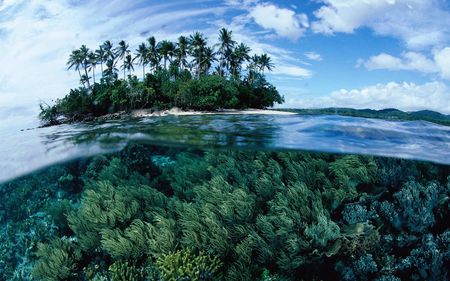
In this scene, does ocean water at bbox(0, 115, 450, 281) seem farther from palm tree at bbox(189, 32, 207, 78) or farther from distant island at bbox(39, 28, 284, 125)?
palm tree at bbox(189, 32, 207, 78)

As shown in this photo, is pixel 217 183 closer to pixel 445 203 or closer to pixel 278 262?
pixel 278 262

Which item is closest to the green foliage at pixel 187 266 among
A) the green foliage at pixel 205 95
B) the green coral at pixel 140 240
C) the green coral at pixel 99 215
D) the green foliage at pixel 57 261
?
the green coral at pixel 140 240

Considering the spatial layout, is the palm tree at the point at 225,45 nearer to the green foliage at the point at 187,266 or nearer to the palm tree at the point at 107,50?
the palm tree at the point at 107,50

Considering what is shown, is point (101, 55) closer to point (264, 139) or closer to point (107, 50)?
point (107, 50)

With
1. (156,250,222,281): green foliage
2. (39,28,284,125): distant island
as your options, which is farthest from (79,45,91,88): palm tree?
(156,250,222,281): green foliage

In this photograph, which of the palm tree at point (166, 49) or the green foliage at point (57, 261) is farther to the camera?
the palm tree at point (166, 49)

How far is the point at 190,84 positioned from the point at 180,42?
2381 centimetres

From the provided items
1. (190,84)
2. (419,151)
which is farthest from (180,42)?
(419,151)

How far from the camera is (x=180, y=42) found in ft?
192

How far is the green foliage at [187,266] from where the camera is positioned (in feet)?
23.3

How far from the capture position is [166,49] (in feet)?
191

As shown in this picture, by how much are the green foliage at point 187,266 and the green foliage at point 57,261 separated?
2.34m

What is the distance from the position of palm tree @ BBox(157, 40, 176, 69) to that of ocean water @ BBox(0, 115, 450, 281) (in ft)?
158

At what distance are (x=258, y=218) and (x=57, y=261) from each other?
4604 mm
